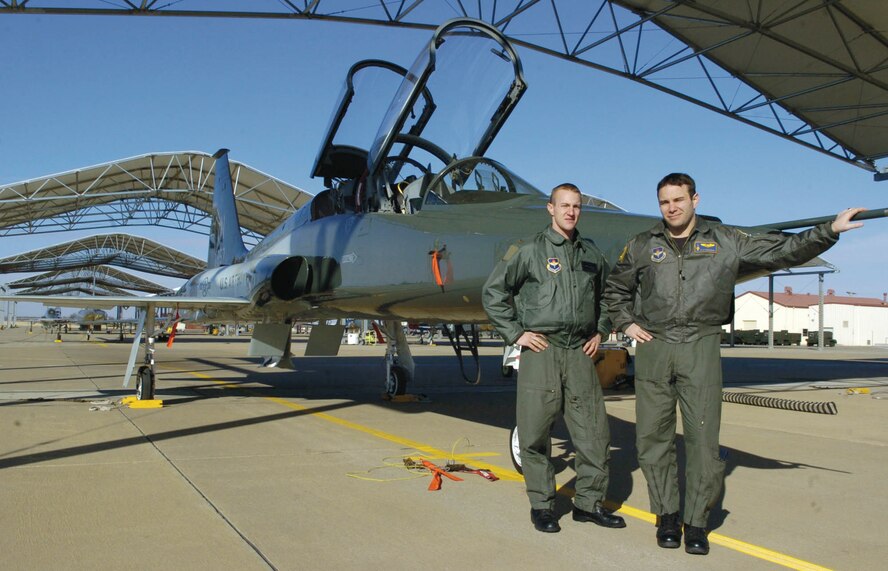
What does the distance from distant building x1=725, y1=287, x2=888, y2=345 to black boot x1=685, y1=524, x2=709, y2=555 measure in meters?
70.8

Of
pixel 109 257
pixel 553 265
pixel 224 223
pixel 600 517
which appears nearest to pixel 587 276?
pixel 553 265

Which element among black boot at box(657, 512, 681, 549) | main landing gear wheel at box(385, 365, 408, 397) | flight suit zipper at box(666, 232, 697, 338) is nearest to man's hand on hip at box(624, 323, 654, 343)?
flight suit zipper at box(666, 232, 697, 338)

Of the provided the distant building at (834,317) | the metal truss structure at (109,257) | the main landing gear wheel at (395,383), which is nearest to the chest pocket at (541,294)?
the main landing gear wheel at (395,383)

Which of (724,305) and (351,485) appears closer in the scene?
(724,305)

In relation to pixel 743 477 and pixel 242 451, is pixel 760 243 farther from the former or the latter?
pixel 242 451

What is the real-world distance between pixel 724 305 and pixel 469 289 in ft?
6.74

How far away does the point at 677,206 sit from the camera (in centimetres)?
363

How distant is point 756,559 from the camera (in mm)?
3250

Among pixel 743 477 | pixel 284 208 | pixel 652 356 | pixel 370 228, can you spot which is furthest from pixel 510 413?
pixel 284 208

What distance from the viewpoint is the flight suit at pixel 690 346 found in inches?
136

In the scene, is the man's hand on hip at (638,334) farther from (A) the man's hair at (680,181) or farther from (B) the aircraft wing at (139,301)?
(B) the aircraft wing at (139,301)

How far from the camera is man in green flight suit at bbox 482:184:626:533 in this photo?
12.6 ft

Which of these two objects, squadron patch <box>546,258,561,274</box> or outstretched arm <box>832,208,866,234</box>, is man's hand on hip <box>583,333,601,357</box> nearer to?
squadron patch <box>546,258,561,274</box>

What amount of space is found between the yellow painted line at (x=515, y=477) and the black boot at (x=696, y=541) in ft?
0.65
